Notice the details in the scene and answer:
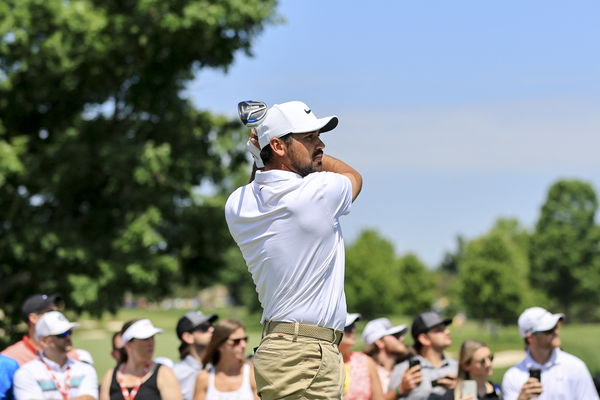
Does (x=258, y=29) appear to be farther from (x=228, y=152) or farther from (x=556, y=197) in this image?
(x=556, y=197)

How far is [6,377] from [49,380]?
35 cm

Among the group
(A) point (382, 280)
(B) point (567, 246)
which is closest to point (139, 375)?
(A) point (382, 280)

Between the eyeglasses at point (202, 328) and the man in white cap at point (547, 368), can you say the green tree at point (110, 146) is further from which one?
the man in white cap at point (547, 368)

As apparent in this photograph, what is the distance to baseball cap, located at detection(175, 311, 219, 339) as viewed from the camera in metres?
9.21

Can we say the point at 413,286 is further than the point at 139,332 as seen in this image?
Yes

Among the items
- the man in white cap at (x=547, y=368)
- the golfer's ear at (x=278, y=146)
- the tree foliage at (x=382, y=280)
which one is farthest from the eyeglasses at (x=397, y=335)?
the tree foliage at (x=382, y=280)

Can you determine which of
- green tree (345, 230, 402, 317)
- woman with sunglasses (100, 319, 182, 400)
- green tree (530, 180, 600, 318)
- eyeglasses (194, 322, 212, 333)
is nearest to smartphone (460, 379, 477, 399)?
woman with sunglasses (100, 319, 182, 400)

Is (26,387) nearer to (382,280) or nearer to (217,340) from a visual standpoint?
(217,340)

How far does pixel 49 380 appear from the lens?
7.51m

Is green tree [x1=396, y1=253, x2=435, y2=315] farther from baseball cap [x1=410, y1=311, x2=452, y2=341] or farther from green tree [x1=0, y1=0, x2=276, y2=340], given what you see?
baseball cap [x1=410, y1=311, x2=452, y2=341]

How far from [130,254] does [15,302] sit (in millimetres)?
3535

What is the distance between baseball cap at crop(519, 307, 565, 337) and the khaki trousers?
4.28 meters

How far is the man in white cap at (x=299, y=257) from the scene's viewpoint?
Answer: 160 inches

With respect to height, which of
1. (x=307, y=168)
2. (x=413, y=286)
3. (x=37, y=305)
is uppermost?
(x=307, y=168)
